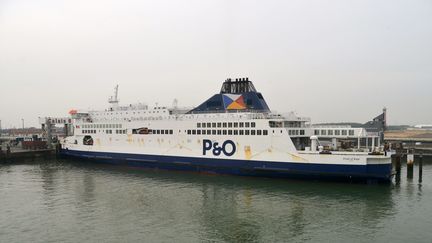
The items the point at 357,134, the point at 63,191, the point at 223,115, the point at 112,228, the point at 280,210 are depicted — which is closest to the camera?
the point at 112,228

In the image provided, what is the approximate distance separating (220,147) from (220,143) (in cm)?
29

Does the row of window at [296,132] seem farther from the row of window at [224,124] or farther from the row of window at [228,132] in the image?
the row of window at [224,124]

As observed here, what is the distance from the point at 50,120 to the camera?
4066 centimetres

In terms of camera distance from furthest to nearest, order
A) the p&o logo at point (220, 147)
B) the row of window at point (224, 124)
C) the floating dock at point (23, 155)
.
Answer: the floating dock at point (23, 155) → the p&o logo at point (220, 147) → the row of window at point (224, 124)

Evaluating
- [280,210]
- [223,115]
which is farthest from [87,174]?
[280,210]

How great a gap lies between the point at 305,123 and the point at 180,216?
14904mm

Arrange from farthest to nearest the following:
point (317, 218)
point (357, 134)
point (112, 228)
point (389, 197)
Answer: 1. point (357, 134)
2. point (389, 197)
3. point (317, 218)
4. point (112, 228)

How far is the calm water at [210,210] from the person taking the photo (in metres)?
13.5

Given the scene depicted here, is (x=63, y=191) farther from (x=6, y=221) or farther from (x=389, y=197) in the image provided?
(x=389, y=197)

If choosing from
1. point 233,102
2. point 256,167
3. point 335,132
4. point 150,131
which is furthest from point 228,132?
point 150,131

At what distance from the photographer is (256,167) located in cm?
2398

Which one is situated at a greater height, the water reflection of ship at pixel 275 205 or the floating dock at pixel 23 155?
the floating dock at pixel 23 155

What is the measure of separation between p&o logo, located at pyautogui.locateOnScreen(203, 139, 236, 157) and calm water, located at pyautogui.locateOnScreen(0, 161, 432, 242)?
1746mm

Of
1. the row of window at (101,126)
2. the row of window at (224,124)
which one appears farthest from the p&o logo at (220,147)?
the row of window at (101,126)
